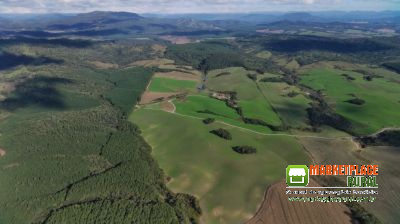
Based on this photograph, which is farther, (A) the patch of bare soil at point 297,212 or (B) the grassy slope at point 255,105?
(B) the grassy slope at point 255,105

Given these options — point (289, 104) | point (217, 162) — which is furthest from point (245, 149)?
point (289, 104)

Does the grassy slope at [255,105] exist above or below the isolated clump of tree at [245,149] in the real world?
below

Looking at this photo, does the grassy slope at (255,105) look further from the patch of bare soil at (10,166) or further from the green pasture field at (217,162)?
the patch of bare soil at (10,166)

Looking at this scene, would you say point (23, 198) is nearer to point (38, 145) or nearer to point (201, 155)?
point (38, 145)

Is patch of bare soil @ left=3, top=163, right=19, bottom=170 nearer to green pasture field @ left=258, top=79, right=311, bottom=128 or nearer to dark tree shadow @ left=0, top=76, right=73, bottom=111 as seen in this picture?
dark tree shadow @ left=0, top=76, right=73, bottom=111

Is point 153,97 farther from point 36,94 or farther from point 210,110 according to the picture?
point 36,94

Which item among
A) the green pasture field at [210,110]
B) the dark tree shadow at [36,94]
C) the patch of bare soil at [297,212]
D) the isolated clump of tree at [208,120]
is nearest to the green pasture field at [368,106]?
the green pasture field at [210,110]
